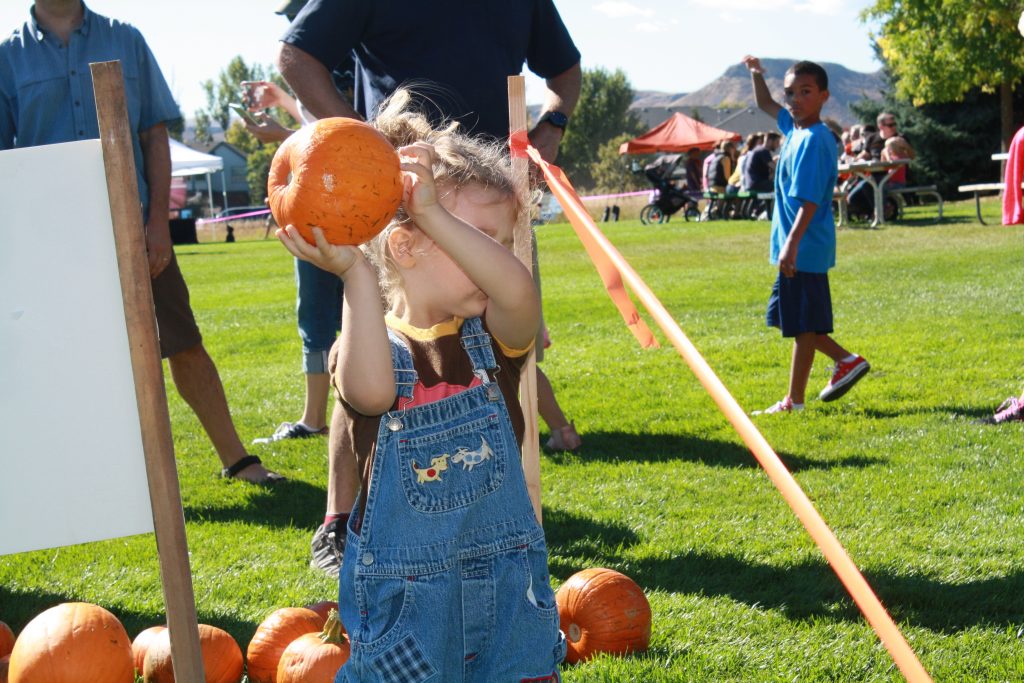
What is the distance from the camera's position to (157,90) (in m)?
5.22

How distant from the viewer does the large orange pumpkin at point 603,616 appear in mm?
3293

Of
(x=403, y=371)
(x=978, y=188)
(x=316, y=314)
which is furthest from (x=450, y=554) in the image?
(x=978, y=188)

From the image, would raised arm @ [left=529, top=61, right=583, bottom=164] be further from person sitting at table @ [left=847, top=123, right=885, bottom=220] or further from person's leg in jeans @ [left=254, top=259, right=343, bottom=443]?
person sitting at table @ [left=847, top=123, right=885, bottom=220]

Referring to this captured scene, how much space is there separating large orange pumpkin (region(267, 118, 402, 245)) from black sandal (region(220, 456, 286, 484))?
3.37m

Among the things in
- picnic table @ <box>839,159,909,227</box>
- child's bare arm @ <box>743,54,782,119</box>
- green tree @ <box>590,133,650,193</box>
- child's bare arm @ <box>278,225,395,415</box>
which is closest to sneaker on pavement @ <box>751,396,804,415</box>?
child's bare arm @ <box>743,54,782,119</box>

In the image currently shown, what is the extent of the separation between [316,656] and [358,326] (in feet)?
3.57

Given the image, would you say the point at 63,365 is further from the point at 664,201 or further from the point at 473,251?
the point at 664,201

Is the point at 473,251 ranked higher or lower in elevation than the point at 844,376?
higher

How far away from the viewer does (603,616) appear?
3.30 metres

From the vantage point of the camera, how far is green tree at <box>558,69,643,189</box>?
101625mm

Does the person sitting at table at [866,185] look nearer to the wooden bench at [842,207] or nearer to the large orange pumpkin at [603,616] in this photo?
the wooden bench at [842,207]

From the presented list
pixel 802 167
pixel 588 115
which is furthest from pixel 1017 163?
pixel 588 115

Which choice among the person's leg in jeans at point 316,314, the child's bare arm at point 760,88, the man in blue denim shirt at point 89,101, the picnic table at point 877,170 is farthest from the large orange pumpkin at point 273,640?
the picnic table at point 877,170

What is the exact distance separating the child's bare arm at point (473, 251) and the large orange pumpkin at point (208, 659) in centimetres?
136
